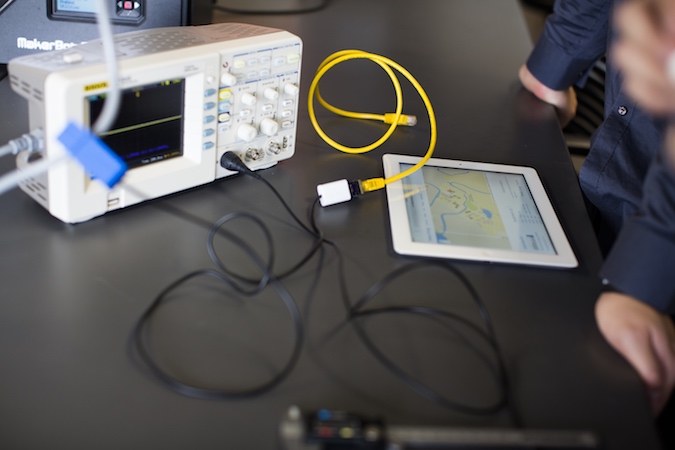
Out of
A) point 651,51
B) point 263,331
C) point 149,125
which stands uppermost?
point 651,51

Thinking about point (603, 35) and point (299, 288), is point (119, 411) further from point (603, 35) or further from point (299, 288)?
point (603, 35)

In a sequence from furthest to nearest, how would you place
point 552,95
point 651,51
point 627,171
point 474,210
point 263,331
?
point 552,95 → point 627,171 → point 474,210 → point 263,331 → point 651,51

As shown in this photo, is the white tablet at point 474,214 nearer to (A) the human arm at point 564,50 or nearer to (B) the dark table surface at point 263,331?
(B) the dark table surface at point 263,331

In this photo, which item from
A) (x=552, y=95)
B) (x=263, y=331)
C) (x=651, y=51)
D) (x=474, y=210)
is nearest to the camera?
(x=651, y=51)

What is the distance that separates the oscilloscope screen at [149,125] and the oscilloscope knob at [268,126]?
0.11m

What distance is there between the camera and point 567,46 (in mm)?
1279

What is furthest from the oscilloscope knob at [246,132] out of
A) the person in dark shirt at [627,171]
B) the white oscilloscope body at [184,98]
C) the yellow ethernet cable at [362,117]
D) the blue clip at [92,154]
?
the person in dark shirt at [627,171]

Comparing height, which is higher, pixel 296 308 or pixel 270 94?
pixel 270 94

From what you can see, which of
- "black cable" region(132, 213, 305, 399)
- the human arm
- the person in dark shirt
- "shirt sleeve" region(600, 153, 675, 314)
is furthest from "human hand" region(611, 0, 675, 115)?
the human arm

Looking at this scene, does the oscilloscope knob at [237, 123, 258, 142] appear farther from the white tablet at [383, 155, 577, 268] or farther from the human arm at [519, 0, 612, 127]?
the human arm at [519, 0, 612, 127]

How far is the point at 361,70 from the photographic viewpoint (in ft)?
4.22

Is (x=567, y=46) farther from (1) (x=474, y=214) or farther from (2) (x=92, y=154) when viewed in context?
(2) (x=92, y=154)

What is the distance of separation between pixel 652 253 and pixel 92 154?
1.93 feet

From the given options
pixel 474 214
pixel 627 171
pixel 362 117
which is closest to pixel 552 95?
pixel 627 171
